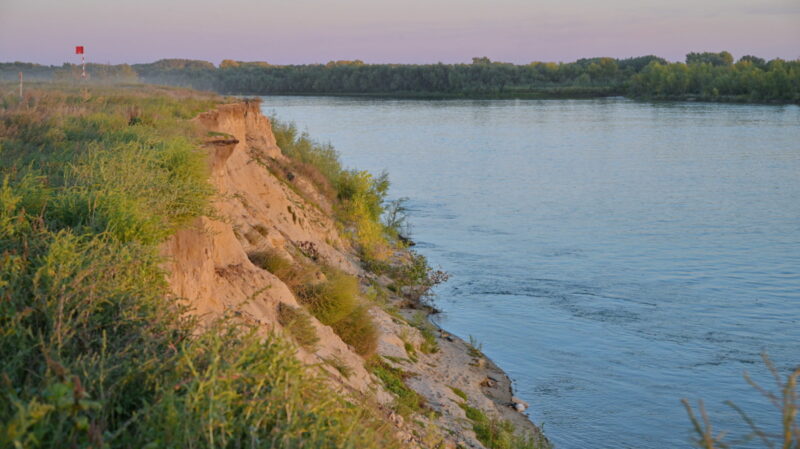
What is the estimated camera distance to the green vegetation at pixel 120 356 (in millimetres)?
3996

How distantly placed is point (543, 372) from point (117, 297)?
1098cm

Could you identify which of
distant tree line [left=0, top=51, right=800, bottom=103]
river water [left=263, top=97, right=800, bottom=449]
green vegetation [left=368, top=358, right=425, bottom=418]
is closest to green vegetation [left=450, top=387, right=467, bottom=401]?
green vegetation [left=368, top=358, right=425, bottom=418]

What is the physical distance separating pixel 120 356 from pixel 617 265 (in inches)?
776

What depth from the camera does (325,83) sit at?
134375 mm

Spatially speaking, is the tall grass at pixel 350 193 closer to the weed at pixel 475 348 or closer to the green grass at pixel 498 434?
the weed at pixel 475 348

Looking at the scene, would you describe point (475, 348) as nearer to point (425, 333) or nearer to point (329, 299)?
point (425, 333)

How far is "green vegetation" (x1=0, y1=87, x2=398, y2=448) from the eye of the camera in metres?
4.00

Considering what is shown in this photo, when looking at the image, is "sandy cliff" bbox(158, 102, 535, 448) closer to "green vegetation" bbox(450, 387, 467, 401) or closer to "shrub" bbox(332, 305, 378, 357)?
"green vegetation" bbox(450, 387, 467, 401)

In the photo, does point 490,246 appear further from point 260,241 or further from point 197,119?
point 260,241

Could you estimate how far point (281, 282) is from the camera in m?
10.9

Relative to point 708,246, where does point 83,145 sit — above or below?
above

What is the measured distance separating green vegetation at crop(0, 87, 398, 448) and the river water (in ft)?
26.3

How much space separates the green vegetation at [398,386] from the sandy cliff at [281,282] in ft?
0.55

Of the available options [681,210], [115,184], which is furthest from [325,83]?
[115,184]
